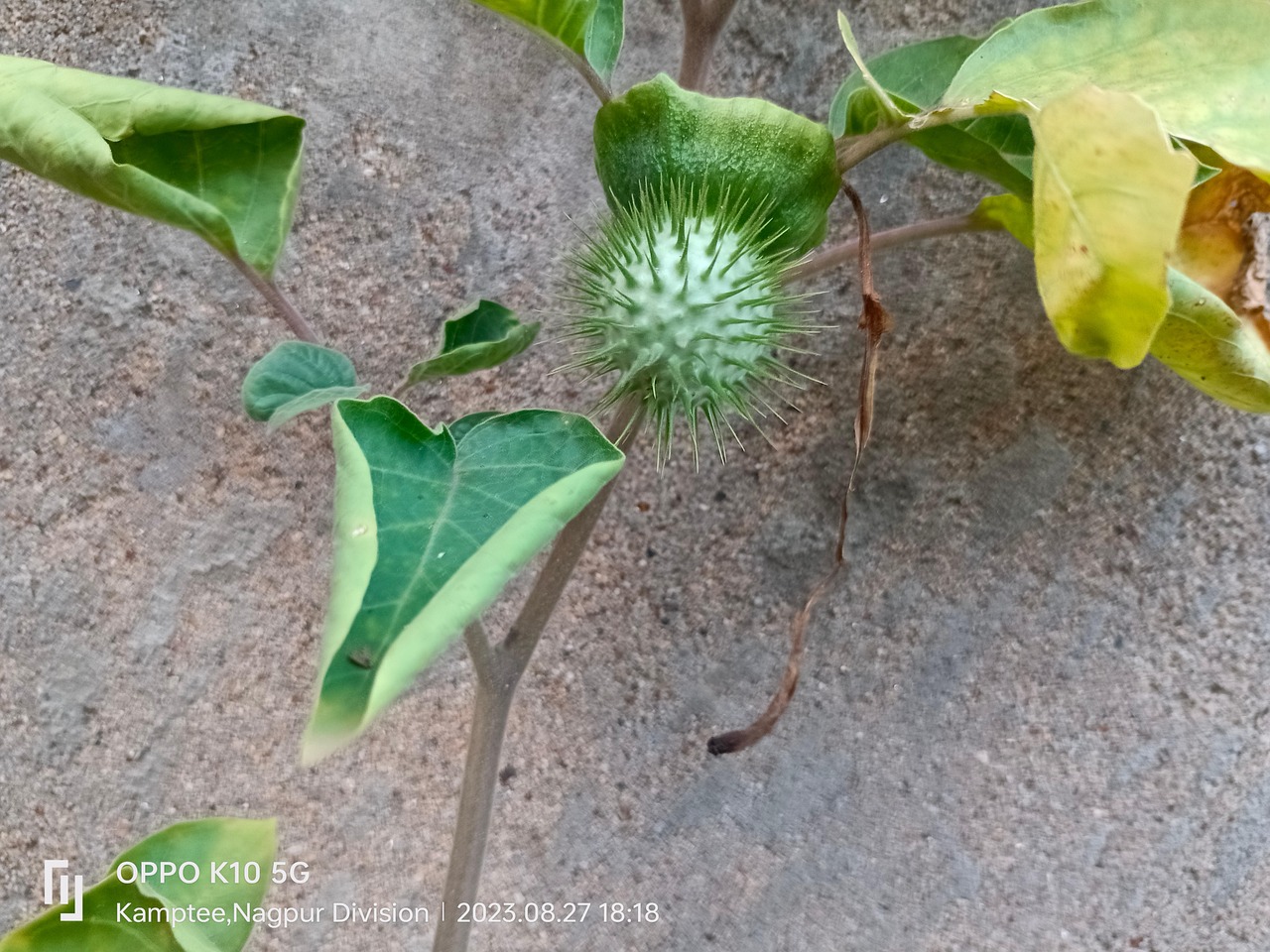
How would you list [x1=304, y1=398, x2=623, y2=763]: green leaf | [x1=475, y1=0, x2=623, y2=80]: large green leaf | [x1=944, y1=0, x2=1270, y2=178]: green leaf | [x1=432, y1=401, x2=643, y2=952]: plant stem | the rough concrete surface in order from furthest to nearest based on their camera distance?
the rough concrete surface, [x1=432, y1=401, x2=643, y2=952]: plant stem, [x1=475, y1=0, x2=623, y2=80]: large green leaf, [x1=944, y1=0, x2=1270, y2=178]: green leaf, [x1=304, y1=398, x2=623, y2=763]: green leaf

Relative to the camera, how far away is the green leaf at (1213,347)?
587 millimetres

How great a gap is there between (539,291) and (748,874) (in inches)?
24.8

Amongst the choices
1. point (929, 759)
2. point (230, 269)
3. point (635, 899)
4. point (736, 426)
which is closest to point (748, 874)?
point (635, 899)

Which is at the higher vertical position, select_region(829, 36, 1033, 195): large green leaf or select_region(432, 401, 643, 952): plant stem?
select_region(829, 36, 1033, 195): large green leaf

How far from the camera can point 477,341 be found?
0.75m

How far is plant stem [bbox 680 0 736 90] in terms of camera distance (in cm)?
70

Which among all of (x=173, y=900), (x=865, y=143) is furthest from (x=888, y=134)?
(x=173, y=900)

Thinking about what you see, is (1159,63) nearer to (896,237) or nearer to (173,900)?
(896,237)

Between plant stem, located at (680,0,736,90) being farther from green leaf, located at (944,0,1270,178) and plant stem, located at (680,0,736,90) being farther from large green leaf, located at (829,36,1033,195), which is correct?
→ green leaf, located at (944,0,1270,178)

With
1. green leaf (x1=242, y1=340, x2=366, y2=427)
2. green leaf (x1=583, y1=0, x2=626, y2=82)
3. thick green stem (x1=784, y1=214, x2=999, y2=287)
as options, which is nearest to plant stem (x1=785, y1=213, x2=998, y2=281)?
thick green stem (x1=784, y1=214, x2=999, y2=287)

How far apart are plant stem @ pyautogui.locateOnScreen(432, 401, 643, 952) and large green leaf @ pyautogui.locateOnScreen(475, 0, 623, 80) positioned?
314 mm

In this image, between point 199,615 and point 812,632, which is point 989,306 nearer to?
point 812,632

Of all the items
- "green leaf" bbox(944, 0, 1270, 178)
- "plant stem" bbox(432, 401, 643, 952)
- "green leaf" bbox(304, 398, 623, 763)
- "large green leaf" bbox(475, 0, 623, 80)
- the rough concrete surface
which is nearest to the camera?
"green leaf" bbox(304, 398, 623, 763)

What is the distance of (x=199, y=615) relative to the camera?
38.2 inches
